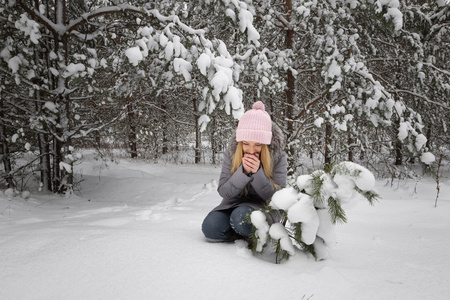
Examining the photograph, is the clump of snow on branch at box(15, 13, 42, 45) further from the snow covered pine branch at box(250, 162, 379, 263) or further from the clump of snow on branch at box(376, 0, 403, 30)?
the clump of snow on branch at box(376, 0, 403, 30)

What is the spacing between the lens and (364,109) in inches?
161

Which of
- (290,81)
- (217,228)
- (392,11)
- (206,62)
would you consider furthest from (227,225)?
(290,81)

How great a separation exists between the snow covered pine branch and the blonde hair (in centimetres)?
48

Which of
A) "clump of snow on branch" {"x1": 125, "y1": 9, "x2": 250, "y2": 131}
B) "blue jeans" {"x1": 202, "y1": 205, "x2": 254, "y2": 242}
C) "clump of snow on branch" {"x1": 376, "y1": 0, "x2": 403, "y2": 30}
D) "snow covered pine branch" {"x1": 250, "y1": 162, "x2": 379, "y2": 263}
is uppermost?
"clump of snow on branch" {"x1": 376, "y1": 0, "x2": 403, "y2": 30}

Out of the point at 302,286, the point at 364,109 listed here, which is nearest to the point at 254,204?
the point at 302,286

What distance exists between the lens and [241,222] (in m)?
1.98

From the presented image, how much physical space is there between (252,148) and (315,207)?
70 cm

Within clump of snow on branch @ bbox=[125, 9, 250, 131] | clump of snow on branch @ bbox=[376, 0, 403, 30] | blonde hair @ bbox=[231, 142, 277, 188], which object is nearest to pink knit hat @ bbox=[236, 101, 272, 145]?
blonde hair @ bbox=[231, 142, 277, 188]

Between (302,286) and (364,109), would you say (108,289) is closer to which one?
(302,286)

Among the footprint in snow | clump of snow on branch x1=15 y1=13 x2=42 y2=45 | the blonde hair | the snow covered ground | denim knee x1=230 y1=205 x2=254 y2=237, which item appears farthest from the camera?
clump of snow on branch x1=15 y1=13 x2=42 y2=45

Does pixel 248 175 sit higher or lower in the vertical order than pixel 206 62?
lower

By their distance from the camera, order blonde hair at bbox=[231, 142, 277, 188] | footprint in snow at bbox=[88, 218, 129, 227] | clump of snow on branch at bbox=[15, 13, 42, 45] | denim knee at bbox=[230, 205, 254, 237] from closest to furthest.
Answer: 1. denim knee at bbox=[230, 205, 254, 237]
2. blonde hair at bbox=[231, 142, 277, 188]
3. footprint in snow at bbox=[88, 218, 129, 227]
4. clump of snow on branch at bbox=[15, 13, 42, 45]

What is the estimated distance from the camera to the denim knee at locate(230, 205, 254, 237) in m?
1.99

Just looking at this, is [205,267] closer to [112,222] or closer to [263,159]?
[263,159]
